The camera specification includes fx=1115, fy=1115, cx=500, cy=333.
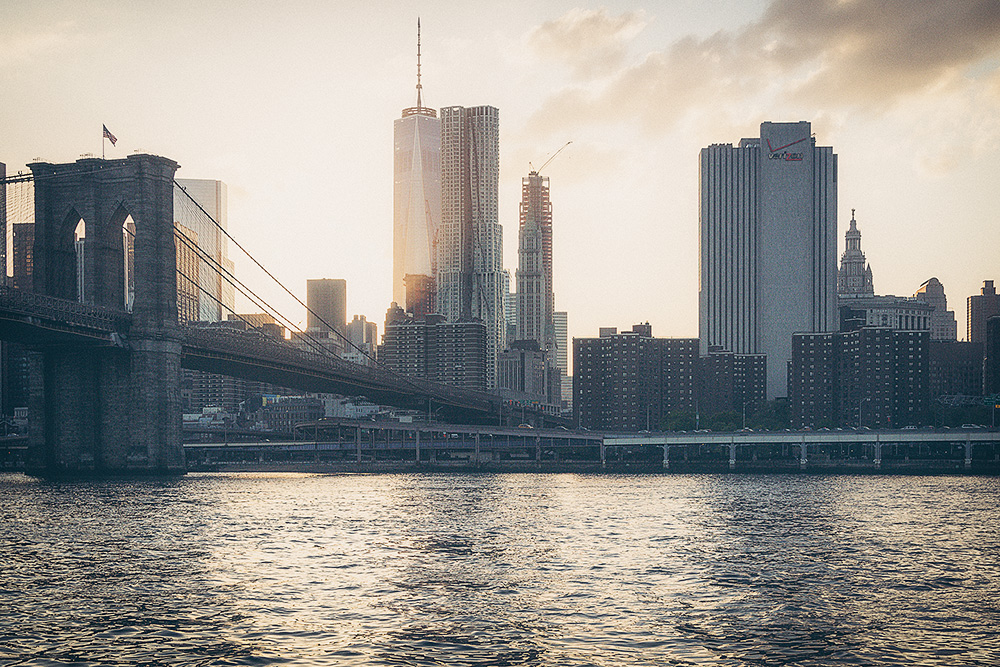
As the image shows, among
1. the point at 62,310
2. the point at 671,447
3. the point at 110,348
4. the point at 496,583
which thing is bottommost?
the point at 671,447

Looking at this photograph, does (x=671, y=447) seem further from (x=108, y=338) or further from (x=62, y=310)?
(x=62, y=310)

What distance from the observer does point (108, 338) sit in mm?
107188

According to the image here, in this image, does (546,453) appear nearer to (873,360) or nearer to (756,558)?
(873,360)

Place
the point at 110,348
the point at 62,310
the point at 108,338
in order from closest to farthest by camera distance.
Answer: the point at 62,310
the point at 108,338
the point at 110,348

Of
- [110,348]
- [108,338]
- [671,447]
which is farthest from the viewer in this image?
[671,447]

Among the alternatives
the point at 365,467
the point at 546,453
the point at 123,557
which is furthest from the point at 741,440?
the point at 123,557

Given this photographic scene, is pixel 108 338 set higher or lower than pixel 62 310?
lower

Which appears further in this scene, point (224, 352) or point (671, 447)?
point (671, 447)

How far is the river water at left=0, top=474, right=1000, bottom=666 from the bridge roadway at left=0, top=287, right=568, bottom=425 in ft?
67.0

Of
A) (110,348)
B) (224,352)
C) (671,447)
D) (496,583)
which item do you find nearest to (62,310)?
(110,348)

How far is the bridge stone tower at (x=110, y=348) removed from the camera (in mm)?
110000

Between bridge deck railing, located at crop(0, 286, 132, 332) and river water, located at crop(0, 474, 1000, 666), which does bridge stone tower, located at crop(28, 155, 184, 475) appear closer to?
bridge deck railing, located at crop(0, 286, 132, 332)

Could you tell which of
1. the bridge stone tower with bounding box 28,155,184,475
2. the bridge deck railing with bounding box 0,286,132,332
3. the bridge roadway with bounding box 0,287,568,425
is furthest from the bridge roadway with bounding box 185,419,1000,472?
the bridge deck railing with bounding box 0,286,132,332

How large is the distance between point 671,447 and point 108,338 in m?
95.6
